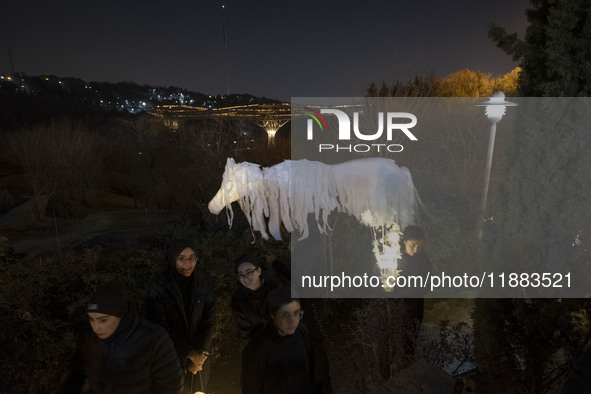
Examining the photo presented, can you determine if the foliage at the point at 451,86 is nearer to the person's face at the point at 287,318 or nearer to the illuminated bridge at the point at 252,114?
the person's face at the point at 287,318

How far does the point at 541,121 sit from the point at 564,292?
1.39 metres

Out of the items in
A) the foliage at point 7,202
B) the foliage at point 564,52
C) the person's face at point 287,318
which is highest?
the foliage at point 564,52

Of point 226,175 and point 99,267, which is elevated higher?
point 226,175

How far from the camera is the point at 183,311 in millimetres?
2770

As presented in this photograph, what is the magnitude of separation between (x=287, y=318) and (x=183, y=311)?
1.07m

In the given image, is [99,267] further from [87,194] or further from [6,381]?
[87,194]

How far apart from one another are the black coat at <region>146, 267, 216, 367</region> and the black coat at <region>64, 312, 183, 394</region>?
540 mm

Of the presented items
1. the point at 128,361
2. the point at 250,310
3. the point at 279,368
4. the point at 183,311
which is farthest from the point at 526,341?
the point at 128,361

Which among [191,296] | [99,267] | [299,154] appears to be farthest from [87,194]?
[191,296]

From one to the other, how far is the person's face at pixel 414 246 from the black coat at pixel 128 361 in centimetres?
239

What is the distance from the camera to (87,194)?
16.9 meters

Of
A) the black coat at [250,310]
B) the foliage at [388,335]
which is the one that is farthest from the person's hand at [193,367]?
the foliage at [388,335]

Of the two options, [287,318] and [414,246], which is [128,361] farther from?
[414,246]

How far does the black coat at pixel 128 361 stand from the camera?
2053 millimetres
